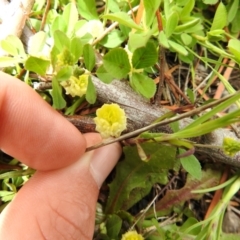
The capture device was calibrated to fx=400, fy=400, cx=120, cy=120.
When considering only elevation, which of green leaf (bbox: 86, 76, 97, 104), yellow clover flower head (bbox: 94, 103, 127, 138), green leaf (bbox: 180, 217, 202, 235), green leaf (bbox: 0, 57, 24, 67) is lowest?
green leaf (bbox: 180, 217, 202, 235)

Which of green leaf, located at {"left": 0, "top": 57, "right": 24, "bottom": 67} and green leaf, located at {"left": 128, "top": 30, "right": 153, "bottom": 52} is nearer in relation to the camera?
green leaf, located at {"left": 128, "top": 30, "right": 153, "bottom": 52}

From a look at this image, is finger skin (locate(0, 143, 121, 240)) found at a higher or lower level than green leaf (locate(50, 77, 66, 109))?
lower

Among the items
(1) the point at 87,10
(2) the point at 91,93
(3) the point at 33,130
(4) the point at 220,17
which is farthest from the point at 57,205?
(4) the point at 220,17

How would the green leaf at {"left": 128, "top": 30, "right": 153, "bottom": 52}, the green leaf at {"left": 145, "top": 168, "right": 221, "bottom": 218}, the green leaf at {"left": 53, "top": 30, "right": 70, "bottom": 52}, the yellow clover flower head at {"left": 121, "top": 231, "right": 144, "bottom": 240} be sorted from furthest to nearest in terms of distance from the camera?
the green leaf at {"left": 145, "top": 168, "right": 221, "bottom": 218}, the yellow clover flower head at {"left": 121, "top": 231, "right": 144, "bottom": 240}, the green leaf at {"left": 53, "top": 30, "right": 70, "bottom": 52}, the green leaf at {"left": 128, "top": 30, "right": 153, "bottom": 52}

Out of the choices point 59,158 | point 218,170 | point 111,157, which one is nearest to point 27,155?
point 59,158

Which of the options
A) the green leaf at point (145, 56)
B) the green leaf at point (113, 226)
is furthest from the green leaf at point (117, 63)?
the green leaf at point (113, 226)

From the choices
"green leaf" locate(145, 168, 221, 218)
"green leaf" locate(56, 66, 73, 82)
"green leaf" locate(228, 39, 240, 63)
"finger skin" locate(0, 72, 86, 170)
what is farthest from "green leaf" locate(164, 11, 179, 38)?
"green leaf" locate(145, 168, 221, 218)

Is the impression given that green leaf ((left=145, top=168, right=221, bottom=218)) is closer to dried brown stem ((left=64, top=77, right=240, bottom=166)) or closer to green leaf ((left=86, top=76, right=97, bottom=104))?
dried brown stem ((left=64, top=77, right=240, bottom=166))
